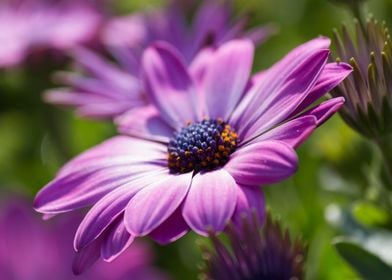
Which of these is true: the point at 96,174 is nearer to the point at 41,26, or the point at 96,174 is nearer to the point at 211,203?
the point at 211,203

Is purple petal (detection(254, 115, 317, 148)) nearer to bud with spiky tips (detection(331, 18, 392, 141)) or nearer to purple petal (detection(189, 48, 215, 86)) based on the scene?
bud with spiky tips (detection(331, 18, 392, 141))

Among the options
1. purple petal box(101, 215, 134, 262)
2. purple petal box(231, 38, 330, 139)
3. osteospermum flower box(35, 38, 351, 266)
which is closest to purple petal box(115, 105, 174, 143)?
osteospermum flower box(35, 38, 351, 266)

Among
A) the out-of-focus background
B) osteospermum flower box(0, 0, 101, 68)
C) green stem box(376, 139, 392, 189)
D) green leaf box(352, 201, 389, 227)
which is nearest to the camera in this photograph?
green stem box(376, 139, 392, 189)

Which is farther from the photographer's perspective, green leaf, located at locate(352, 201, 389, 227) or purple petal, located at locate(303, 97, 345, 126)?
green leaf, located at locate(352, 201, 389, 227)

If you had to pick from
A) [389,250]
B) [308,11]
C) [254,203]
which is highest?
[308,11]

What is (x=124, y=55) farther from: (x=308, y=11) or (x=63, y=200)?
(x=63, y=200)

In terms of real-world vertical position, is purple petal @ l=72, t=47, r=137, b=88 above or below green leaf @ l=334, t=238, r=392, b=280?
above

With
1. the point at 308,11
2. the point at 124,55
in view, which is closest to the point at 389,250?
the point at 124,55
